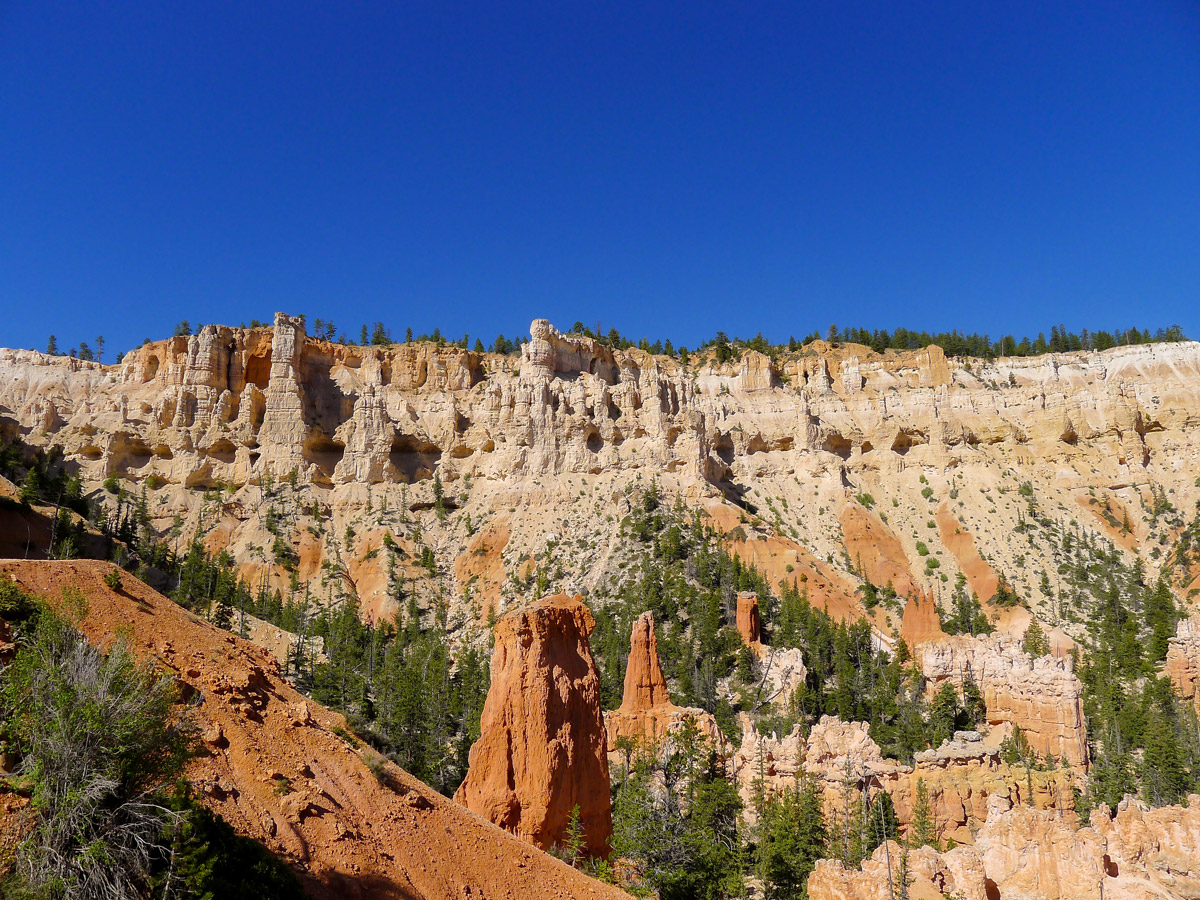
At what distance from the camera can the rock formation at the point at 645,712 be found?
3433cm

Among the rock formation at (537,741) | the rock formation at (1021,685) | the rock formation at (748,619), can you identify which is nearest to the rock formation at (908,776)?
the rock formation at (1021,685)

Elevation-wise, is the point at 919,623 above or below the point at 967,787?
above

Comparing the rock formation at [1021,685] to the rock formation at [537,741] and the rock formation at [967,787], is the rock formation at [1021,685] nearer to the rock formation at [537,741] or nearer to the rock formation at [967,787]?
the rock formation at [967,787]

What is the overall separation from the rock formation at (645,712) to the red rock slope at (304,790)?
55.9ft

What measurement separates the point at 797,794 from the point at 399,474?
64662mm

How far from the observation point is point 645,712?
119 ft

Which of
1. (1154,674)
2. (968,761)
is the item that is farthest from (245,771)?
(1154,674)

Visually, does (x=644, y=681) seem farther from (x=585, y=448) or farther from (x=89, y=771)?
(x=585, y=448)

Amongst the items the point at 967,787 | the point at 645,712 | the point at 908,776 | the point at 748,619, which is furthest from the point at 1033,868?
the point at 748,619

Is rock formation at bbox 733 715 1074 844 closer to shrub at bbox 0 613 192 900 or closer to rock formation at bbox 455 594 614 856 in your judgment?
rock formation at bbox 455 594 614 856

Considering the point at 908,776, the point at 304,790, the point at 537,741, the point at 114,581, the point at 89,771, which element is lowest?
the point at 908,776

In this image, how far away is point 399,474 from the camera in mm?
85625

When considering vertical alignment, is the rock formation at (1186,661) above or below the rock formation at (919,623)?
below

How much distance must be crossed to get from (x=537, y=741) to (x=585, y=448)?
6118 centimetres
